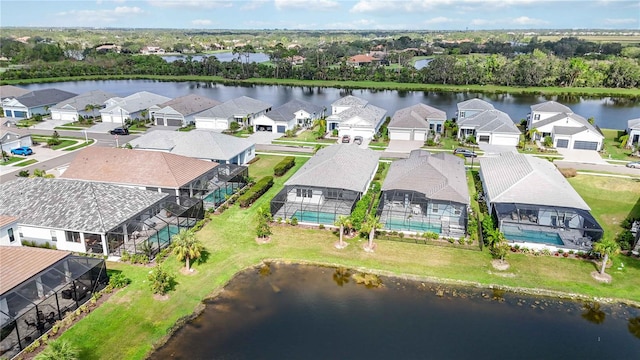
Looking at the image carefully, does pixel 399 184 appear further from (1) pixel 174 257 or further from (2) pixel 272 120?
(2) pixel 272 120

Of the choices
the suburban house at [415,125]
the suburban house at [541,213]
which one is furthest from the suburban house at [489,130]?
the suburban house at [541,213]

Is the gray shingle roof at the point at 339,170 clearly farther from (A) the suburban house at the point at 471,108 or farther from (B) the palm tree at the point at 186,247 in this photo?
(A) the suburban house at the point at 471,108

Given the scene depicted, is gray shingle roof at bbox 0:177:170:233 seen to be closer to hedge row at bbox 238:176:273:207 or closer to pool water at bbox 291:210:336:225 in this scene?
hedge row at bbox 238:176:273:207

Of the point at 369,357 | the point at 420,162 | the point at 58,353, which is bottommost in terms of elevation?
the point at 369,357

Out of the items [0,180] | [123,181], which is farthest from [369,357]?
[0,180]

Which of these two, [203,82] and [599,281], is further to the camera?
[203,82]

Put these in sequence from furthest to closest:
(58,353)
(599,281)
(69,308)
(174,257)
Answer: (174,257)
(599,281)
(69,308)
(58,353)

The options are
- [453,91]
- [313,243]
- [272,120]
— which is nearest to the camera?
[313,243]

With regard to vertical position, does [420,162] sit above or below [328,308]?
above

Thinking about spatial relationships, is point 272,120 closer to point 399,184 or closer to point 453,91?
point 399,184

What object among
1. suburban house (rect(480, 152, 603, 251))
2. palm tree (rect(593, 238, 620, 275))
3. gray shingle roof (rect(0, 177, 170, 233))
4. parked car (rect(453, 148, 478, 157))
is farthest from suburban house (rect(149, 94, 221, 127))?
palm tree (rect(593, 238, 620, 275))
